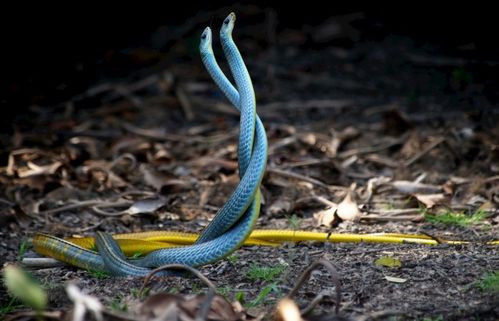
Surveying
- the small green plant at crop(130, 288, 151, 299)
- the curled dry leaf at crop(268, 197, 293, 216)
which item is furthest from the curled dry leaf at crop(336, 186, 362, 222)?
the small green plant at crop(130, 288, 151, 299)

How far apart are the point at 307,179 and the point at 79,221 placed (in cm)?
163

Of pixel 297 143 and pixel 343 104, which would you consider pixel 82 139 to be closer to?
pixel 297 143

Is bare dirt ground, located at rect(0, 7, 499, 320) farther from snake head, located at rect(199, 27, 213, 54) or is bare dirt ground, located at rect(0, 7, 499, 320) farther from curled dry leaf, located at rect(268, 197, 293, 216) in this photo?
snake head, located at rect(199, 27, 213, 54)

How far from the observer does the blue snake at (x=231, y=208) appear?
3.65 meters

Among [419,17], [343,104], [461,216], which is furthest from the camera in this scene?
[419,17]

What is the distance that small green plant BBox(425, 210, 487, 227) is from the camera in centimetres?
478

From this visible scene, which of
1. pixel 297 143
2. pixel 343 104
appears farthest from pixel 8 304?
pixel 343 104

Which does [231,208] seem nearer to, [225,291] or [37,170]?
[225,291]

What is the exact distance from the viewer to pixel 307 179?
5844mm

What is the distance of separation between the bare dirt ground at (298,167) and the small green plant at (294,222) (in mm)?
20

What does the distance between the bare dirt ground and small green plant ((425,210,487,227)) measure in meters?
0.04

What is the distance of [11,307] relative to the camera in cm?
357

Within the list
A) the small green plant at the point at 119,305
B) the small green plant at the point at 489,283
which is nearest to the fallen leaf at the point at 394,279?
the small green plant at the point at 489,283

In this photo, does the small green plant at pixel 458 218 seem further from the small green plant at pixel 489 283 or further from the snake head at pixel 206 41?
the snake head at pixel 206 41
